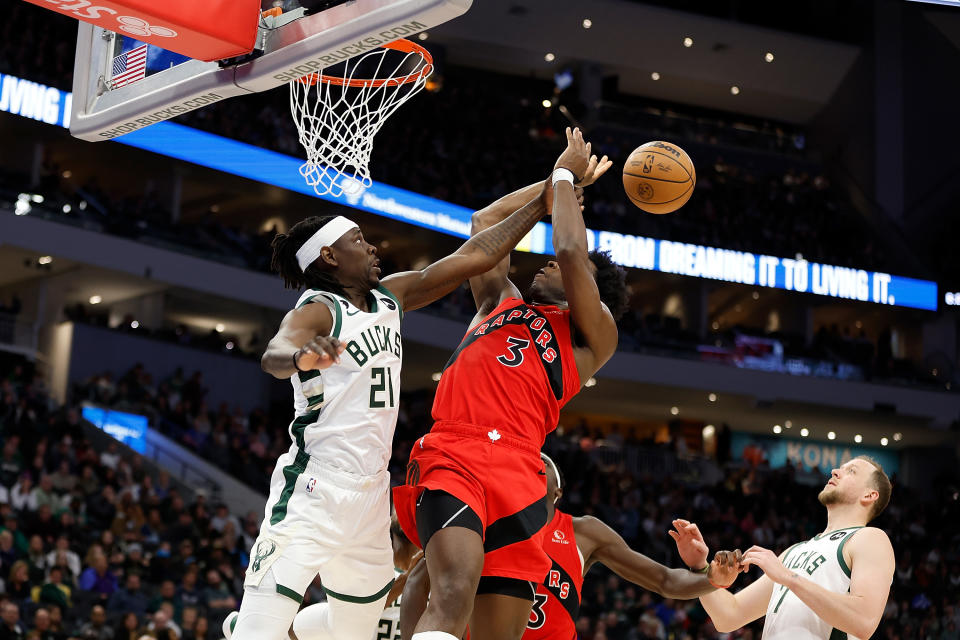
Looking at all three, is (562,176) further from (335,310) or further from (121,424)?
(121,424)

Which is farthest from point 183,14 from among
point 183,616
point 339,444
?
point 183,616

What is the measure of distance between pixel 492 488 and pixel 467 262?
969 mm

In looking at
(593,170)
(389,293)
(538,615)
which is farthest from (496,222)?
(538,615)

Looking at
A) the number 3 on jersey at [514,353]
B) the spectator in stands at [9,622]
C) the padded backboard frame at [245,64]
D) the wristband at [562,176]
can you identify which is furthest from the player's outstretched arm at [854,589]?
the spectator in stands at [9,622]

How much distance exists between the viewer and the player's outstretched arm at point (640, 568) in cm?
482

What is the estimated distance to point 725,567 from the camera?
4.59 meters

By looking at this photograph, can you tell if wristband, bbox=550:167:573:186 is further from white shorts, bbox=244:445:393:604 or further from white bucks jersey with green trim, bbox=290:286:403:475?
white shorts, bbox=244:445:393:604

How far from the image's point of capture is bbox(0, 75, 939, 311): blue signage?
2016 centimetres

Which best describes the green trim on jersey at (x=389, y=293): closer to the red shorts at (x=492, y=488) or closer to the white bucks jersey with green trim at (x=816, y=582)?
the red shorts at (x=492, y=488)

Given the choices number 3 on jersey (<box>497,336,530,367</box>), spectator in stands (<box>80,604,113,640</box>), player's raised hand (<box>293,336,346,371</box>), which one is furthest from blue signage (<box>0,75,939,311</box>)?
player's raised hand (<box>293,336,346,371</box>)

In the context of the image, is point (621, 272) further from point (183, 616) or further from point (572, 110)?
point (572, 110)

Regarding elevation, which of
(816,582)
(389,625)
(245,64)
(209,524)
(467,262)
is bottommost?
(209,524)

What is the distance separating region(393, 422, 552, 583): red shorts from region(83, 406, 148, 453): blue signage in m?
14.0

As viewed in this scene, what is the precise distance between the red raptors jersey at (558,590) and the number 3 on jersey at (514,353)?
3.29 ft
